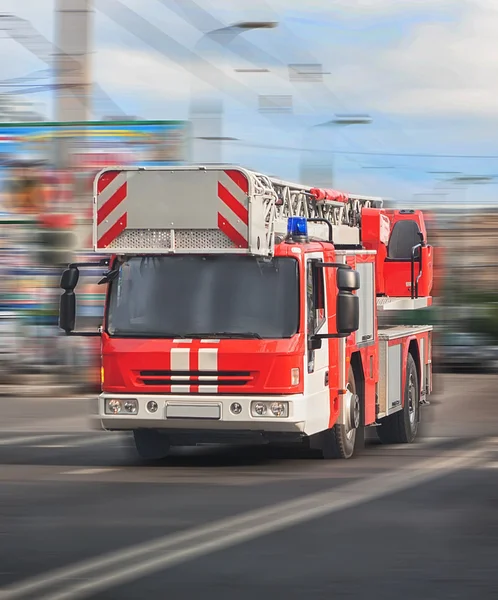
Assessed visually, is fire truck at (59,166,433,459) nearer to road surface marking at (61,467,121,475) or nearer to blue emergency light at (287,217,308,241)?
blue emergency light at (287,217,308,241)

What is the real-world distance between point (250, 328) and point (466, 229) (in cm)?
2250

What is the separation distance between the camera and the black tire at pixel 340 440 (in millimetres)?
15344

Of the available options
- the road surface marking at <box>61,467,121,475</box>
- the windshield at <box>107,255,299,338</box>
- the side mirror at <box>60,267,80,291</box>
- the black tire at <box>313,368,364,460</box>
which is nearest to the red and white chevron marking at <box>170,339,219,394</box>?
the windshield at <box>107,255,299,338</box>

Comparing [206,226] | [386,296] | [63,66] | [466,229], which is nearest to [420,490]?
[206,226]

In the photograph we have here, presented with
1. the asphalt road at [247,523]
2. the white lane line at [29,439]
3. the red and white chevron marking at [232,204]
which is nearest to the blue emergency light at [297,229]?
the red and white chevron marking at [232,204]

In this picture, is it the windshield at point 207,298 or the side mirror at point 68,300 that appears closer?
the windshield at point 207,298

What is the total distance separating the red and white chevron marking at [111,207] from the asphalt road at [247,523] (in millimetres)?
2243

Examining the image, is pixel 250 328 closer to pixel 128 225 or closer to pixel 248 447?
pixel 128 225

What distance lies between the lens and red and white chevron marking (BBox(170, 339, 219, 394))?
559 inches

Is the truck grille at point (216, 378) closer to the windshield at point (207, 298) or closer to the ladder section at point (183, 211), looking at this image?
the windshield at point (207, 298)

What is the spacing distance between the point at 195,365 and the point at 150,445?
177 cm

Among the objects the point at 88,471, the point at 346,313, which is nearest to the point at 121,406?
the point at 88,471

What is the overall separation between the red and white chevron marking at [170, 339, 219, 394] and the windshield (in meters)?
0.17

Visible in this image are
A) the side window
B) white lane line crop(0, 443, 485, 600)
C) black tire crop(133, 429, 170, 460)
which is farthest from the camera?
black tire crop(133, 429, 170, 460)
